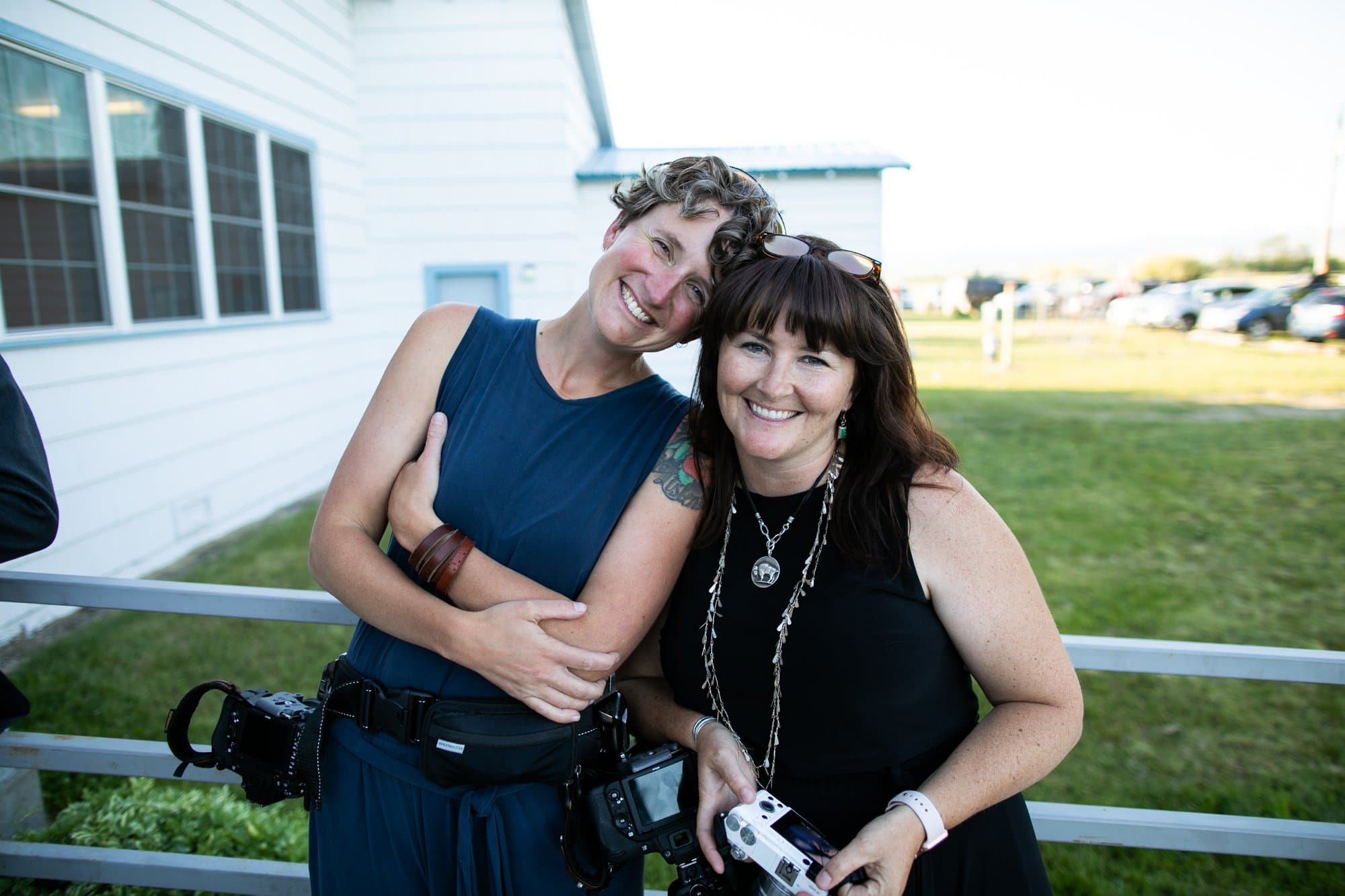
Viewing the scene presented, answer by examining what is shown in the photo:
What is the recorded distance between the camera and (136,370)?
216 inches

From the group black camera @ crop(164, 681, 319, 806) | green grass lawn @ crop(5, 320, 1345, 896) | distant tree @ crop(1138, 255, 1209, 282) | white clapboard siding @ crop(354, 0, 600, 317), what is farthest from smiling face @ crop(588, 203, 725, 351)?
distant tree @ crop(1138, 255, 1209, 282)

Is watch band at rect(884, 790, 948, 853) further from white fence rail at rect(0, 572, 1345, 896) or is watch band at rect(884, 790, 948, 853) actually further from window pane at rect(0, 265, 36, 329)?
window pane at rect(0, 265, 36, 329)

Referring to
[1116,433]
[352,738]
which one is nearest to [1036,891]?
[352,738]

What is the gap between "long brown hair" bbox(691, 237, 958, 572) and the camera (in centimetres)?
145

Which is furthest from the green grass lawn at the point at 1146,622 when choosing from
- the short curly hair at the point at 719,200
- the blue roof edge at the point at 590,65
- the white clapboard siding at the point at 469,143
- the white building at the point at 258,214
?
the blue roof edge at the point at 590,65

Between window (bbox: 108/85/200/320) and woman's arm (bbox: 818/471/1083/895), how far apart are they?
5.76 meters

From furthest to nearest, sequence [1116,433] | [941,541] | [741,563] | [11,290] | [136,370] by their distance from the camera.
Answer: [1116,433] → [136,370] → [11,290] → [741,563] → [941,541]

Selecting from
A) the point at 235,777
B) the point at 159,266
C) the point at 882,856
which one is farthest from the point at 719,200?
the point at 159,266

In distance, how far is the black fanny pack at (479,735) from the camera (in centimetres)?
143

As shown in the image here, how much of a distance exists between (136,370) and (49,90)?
167 cm

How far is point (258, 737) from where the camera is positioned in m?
1.64

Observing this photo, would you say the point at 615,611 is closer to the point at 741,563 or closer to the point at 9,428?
the point at 741,563

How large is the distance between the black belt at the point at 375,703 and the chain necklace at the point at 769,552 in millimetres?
Result: 616

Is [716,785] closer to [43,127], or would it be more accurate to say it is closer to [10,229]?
[10,229]
